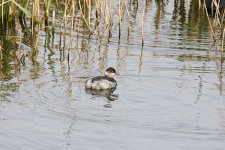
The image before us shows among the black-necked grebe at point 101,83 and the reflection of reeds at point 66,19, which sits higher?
the reflection of reeds at point 66,19

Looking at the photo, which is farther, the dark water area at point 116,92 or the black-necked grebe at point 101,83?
the black-necked grebe at point 101,83

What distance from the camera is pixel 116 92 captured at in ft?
34.8

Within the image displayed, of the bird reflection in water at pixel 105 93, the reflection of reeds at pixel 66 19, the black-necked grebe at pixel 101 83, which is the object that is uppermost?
the reflection of reeds at pixel 66 19

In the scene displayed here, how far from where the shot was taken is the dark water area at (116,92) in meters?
8.35

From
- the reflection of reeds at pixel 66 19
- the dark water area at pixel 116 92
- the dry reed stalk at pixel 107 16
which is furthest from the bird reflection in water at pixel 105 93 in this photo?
the dry reed stalk at pixel 107 16

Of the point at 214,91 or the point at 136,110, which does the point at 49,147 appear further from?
the point at 214,91

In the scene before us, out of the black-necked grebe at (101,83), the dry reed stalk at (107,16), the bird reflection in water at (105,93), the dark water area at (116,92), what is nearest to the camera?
the dark water area at (116,92)

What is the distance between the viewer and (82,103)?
9.75 meters

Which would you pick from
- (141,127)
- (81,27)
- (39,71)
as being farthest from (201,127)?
(81,27)

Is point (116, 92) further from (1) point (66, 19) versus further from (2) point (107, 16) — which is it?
(1) point (66, 19)

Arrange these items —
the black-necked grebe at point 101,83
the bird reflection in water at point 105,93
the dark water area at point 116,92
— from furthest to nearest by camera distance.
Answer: the black-necked grebe at point 101,83, the bird reflection in water at point 105,93, the dark water area at point 116,92

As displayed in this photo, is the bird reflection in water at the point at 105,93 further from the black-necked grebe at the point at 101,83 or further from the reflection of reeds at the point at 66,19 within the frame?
the reflection of reeds at the point at 66,19

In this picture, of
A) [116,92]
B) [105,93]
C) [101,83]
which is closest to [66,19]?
[101,83]

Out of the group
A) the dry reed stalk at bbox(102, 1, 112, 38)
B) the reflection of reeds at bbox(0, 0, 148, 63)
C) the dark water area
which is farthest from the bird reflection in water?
the dry reed stalk at bbox(102, 1, 112, 38)
